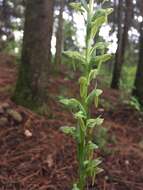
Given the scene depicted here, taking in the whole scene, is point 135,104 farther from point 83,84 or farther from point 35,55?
point 83,84

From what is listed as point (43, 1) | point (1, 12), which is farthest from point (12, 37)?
point (43, 1)

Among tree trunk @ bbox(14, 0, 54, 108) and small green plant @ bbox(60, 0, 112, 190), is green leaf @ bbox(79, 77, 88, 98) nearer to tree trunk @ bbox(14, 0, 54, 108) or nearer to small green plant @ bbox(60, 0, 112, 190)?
small green plant @ bbox(60, 0, 112, 190)

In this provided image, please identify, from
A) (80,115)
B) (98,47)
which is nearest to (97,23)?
(98,47)

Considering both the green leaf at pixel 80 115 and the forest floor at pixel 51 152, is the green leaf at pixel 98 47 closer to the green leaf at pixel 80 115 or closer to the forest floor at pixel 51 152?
the green leaf at pixel 80 115

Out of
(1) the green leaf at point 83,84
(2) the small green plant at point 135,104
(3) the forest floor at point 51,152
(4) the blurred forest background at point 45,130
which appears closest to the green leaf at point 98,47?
(1) the green leaf at point 83,84

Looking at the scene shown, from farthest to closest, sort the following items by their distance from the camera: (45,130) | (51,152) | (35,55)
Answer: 1. (35,55)
2. (45,130)
3. (51,152)

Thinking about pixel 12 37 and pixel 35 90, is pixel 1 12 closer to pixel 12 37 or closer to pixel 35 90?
pixel 12 37

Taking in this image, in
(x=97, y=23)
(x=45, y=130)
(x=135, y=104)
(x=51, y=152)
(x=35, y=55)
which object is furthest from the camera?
(x=135, y=104)
